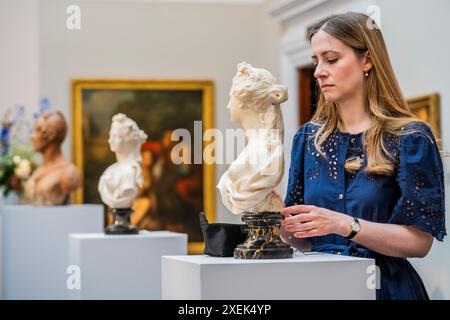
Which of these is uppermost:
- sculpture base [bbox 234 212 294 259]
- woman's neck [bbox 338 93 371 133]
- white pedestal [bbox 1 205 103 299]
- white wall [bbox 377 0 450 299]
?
white wall [bbox 377 0 450 299]

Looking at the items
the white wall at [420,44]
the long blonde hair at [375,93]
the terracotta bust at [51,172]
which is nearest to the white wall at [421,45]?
the white wall at [420,44]

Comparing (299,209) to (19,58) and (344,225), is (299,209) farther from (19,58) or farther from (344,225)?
(19,58)

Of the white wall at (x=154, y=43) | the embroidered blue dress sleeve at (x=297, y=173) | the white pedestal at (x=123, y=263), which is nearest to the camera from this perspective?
the embroidered blue dress sleeve at (x=297, y=173)

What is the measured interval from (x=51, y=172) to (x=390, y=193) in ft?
20.6

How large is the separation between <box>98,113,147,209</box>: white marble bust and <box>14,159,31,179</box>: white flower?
3.30 meters

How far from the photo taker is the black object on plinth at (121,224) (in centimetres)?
630

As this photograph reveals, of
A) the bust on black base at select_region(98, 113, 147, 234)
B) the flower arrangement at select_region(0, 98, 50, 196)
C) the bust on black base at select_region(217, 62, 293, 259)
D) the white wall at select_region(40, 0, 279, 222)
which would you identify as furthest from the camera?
the white wall at select_region(40, 0, 279, 222)

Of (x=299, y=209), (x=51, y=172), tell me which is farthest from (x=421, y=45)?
(x=299, y=209)

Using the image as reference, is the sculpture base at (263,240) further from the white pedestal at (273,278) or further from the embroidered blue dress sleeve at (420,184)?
the embroidered blue dress sleeve at (420,184)

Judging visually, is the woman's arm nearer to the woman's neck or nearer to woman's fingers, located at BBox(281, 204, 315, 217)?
woman's fingers, located at BBox(281, 204, 315, 217)

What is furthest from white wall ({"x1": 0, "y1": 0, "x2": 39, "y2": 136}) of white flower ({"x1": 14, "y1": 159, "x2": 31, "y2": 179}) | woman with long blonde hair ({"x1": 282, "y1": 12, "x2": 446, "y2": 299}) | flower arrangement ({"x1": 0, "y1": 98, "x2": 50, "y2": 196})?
woman with long blonde hair ({"x1": 282, "y1": 12, "x2": 446, "y2": 299})

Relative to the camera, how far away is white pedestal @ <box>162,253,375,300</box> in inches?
113

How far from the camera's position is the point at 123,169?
21.5 feet

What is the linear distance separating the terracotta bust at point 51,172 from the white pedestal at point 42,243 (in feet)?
1.15
